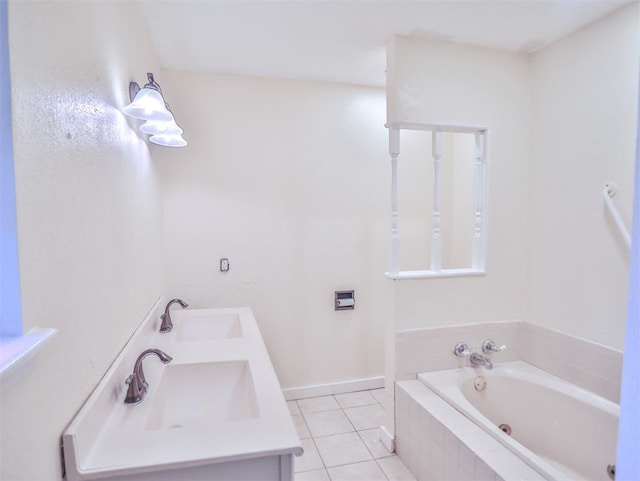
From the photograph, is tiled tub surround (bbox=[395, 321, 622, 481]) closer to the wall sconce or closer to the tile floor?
the tile floor

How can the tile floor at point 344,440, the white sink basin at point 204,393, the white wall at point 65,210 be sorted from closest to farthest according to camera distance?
the white wall at point 65,210 < the white sink basin at point 204,393 < the tile floor at point 344,440

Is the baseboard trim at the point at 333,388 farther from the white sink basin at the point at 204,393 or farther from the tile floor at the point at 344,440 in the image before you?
the white sink basin at the point at 204,393

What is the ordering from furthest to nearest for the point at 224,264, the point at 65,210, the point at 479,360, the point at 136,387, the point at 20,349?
the point at 224,264
the point at 479,360
the point at 136,387
the point at 65,210
the point at 20,349

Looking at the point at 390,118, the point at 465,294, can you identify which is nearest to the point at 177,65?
the point at 390,118

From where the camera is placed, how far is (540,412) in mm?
2029

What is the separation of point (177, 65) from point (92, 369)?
7.08 feet

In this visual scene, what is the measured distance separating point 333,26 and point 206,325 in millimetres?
1875

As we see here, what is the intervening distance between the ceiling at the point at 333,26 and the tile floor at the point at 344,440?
94.1 inches

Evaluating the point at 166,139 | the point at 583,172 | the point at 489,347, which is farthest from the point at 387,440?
the point at 166,139

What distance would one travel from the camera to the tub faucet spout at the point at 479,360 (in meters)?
2.16

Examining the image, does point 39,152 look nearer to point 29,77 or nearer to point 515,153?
point 29,77

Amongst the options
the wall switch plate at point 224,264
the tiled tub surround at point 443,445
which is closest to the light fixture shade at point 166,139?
the wall switch plate at point 224,264

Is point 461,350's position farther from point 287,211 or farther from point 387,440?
point 287,211

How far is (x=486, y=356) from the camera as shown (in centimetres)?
228
